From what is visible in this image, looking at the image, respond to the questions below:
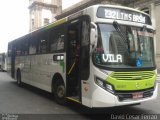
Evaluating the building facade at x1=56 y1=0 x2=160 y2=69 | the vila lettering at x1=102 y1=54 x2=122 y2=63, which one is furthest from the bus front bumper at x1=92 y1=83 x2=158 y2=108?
the building facade at x1=56 y1=0 x2=160 y2=69

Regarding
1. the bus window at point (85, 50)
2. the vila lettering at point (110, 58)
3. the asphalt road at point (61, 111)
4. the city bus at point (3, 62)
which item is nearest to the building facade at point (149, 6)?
the city bus at point (3, 62)

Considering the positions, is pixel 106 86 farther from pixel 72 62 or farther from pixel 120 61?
pixel 72 62

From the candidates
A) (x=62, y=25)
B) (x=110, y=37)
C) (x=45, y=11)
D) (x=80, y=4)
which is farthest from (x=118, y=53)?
(x=45, y=11)

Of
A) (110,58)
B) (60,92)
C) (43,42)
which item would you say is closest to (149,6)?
(43,42)

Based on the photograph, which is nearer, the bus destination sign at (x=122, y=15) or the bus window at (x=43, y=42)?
the bus destination sign at (x=122, y=15)

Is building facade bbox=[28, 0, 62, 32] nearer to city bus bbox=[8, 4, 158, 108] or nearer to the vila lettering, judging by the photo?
city bus bbox=[8, 4, 158, 108]

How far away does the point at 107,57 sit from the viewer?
7.47 m

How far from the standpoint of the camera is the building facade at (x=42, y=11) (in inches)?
2185

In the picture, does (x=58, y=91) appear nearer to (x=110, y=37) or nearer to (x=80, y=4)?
(x=110, y=37)

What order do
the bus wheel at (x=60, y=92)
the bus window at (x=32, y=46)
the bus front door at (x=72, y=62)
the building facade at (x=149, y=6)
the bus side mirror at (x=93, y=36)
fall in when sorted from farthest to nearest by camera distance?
1. the building facade at (x=149, y=6)
2. the bus window at (x=32, y=46)
3. the bus wheel at (x=60, y=92)
4. the bus front door at (x=72, y=62)
5. the bus side mirror at (x=93, y=36)

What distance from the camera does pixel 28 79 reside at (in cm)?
1384

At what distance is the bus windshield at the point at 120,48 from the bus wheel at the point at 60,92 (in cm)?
267

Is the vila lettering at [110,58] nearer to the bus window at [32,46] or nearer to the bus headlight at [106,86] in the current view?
the bus headlight at [106,86]

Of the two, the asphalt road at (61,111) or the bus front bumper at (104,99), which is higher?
the bus front bumper at (104,99)
